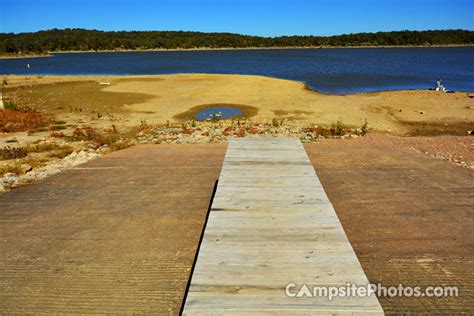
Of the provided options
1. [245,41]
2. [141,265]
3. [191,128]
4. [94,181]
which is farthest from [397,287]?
[245,41]

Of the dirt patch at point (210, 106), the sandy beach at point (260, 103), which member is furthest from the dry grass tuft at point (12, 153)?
the dirt patch at point (210, 106)

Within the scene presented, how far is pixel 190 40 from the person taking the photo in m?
148

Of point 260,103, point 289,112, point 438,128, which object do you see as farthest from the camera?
point 260,103

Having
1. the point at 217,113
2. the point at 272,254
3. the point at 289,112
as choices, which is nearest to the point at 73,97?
the point at 217,113

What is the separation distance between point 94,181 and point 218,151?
3.44m

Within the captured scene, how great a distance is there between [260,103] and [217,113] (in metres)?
3.49

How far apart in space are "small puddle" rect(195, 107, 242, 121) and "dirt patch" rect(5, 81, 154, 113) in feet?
15.3

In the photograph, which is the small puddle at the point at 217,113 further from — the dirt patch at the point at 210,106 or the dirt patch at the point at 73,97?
the dirt patch at the point at 73,97

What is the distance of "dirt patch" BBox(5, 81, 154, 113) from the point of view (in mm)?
20469

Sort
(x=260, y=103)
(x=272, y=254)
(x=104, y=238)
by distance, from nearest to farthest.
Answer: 1. (x=272, y=254)
2. (x=104, y=238)
3. (x=260, y=103)

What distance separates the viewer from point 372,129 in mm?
14773

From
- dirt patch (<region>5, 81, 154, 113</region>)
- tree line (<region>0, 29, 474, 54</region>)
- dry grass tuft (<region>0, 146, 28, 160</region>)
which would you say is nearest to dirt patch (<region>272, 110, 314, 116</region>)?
dirt patch (<region>5, 81, 154, 113</region>)

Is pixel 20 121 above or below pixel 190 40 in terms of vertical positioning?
below

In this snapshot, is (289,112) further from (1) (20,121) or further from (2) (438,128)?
(1) (20,121)
